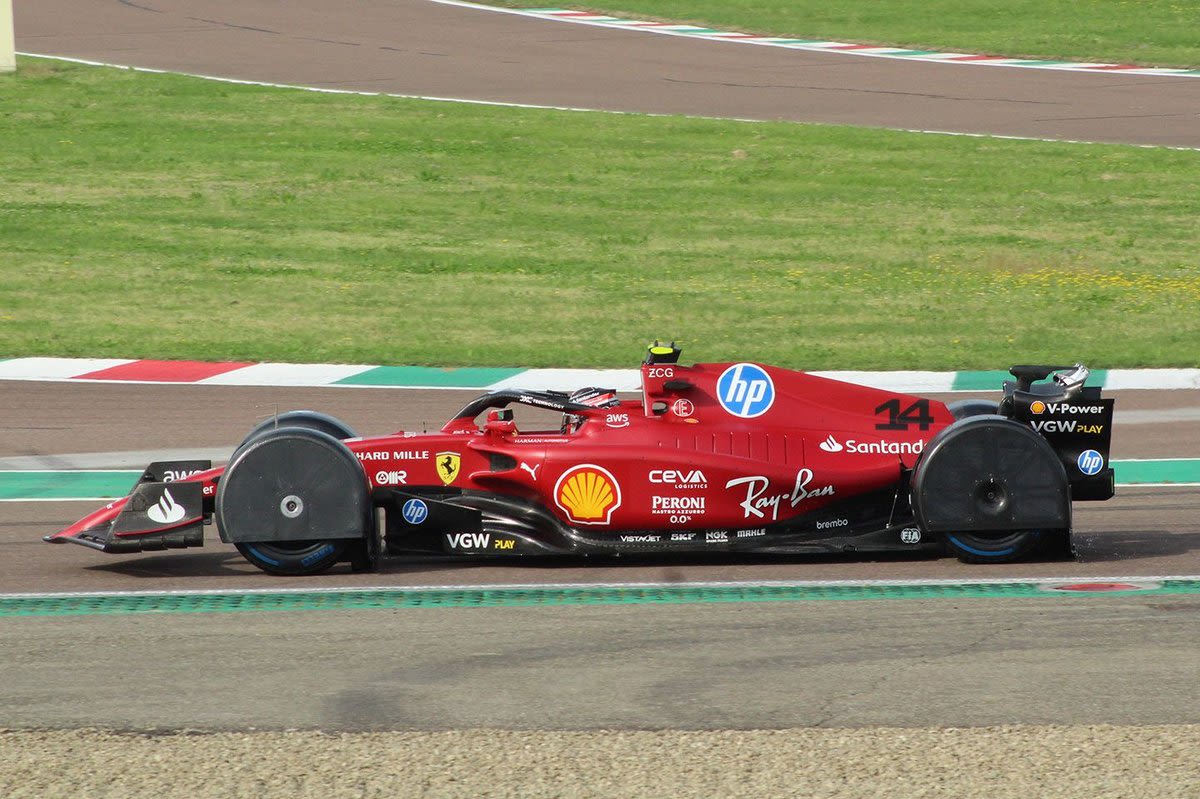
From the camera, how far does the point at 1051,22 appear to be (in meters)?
32.4

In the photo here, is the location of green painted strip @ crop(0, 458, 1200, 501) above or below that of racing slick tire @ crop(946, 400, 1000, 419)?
below

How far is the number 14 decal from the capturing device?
28.3ft

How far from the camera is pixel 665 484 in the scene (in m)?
8.30

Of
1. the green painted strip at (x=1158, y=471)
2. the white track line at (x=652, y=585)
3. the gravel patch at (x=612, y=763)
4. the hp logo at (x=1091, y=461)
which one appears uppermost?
the hp logo at (x=1091, y=461)

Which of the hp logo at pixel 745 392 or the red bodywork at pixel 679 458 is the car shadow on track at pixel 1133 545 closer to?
the red bodywork at pixel 679 458

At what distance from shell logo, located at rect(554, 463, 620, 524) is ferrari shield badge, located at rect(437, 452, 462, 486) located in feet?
1.73

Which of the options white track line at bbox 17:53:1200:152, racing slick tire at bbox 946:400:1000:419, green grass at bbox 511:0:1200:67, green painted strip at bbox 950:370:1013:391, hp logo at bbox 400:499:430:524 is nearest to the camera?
hp logo at bbox 400:499:430:524

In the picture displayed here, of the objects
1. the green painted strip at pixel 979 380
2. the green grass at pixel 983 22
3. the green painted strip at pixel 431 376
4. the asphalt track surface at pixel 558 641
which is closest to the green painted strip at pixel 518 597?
the asphalt track surface at pixel 558 641

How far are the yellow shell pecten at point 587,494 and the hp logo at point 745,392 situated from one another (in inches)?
29.1

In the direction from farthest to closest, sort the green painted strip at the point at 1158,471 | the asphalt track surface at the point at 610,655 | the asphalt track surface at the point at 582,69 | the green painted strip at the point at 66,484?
the asphalt track surface at the point at 582,69 < the green painted strip at the point at 1158,471 < the green painted strip at the point at 66,484 < the asphalt track surface at the point at 610,655

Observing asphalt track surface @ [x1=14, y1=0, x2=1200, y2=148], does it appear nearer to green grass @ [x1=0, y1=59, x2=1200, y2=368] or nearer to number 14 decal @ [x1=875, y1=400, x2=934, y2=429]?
green grass @ [x1=0, y1=59, x2=1200, y2=368]

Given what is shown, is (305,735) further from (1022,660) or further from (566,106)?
(566,106)

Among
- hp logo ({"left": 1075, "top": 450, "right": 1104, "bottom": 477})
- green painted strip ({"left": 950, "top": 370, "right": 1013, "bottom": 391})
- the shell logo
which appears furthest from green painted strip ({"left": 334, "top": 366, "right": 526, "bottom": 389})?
hp logo ({"left": 1075, "top": 450, "right": 1104, "bottom": 477})

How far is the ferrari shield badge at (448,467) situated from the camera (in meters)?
8.47
